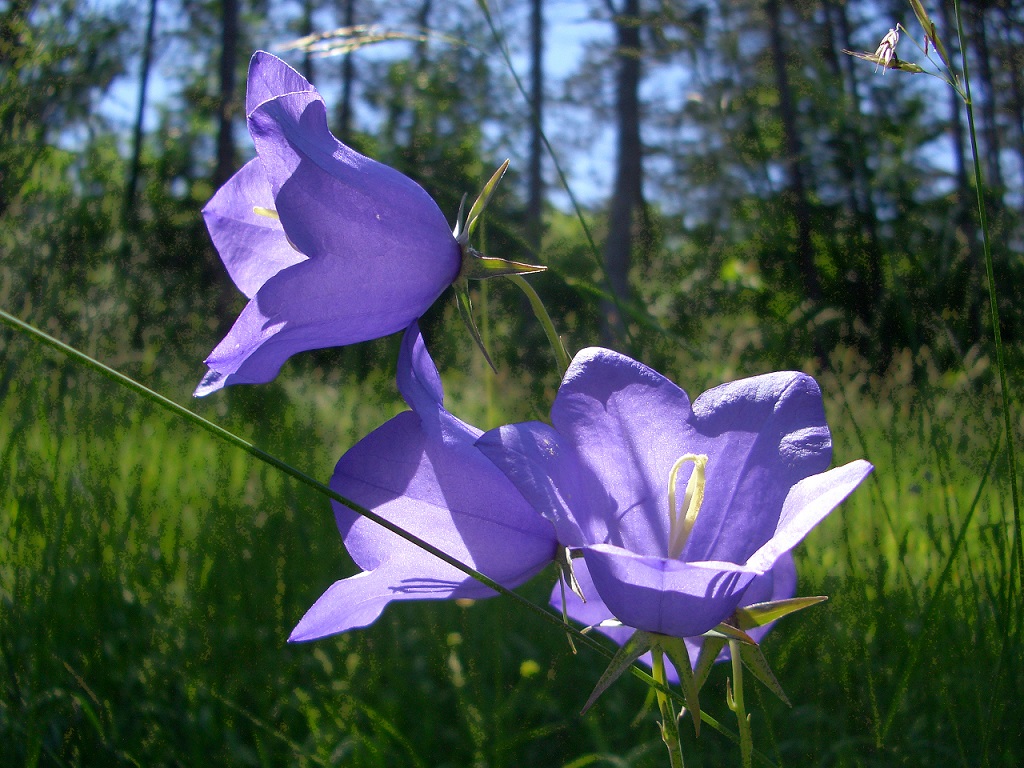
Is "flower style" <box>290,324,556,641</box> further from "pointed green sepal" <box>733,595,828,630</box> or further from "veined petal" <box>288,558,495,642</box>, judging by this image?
"pointed green sepal" <box>733,595,828,630</box>

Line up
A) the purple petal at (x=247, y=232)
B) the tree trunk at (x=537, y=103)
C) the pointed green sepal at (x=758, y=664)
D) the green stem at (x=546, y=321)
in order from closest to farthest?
the pointed green sepal at (x=758, y=664) → the green stem at (x=546, y=321) → the purple petal at (x=247, y=232) → the tree trunk at (x=537, y=103)

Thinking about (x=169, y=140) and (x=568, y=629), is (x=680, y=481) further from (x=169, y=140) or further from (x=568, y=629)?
(x=169, y=140)

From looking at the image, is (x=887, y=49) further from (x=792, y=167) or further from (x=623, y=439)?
(x=792, y=167)

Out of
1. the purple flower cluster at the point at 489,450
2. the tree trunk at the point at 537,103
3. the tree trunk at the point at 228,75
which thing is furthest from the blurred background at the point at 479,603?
the tree trunk at the point at 537,103

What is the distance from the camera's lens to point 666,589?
0.60 m

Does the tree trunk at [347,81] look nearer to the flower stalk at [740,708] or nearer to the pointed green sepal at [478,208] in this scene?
the pointed green sepal at [478,208]

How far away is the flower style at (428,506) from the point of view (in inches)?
28.6

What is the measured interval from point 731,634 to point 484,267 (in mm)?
398

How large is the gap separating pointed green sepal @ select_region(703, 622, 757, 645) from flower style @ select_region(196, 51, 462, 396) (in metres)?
0.38

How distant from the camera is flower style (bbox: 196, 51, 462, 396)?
73 cm

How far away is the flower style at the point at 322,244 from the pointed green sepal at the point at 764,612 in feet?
1.27

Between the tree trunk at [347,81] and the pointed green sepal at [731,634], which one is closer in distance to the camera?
the pointed green sepal at [731,634]

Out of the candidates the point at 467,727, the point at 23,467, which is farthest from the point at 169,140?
the point at 467,727

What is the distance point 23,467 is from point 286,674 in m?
0.95
